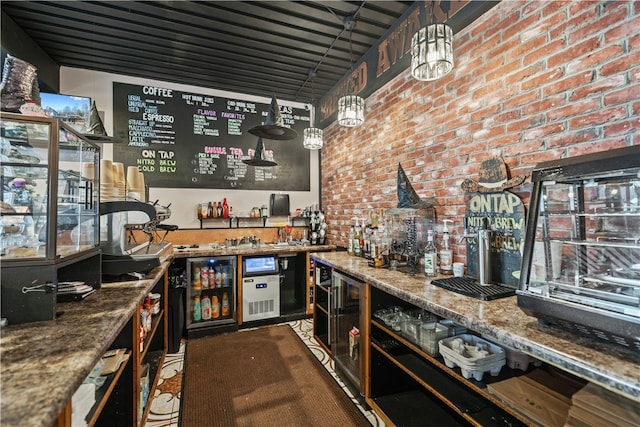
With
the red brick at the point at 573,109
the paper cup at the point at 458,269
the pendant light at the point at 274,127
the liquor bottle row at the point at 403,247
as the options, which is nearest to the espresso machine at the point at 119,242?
the pendant light at the point at 274,127

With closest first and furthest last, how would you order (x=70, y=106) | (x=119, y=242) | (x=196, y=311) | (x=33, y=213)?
(x=33, y=213)
(x=119, y=242)
(x=70, y=106)
(x=196, y=311)

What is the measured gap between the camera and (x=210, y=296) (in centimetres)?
367

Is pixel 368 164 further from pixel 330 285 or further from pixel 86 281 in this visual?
pixel 86 281

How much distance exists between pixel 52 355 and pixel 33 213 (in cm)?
67

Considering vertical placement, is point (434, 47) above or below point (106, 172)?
above

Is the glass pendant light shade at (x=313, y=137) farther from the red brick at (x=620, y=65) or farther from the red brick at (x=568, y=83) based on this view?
the red brick at (x=620, y=65)

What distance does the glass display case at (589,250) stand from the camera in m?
0.93

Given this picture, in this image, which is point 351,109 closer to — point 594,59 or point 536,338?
point 594,59

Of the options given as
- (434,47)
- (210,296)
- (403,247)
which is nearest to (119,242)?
(210,296)

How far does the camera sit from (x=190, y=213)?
4.08 metres

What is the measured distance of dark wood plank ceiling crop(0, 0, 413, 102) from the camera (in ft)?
8.55

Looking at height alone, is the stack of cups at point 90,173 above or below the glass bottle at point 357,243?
above

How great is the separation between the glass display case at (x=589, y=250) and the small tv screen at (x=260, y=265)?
3010 millimetres

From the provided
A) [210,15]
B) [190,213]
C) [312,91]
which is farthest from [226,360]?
[312,91]
